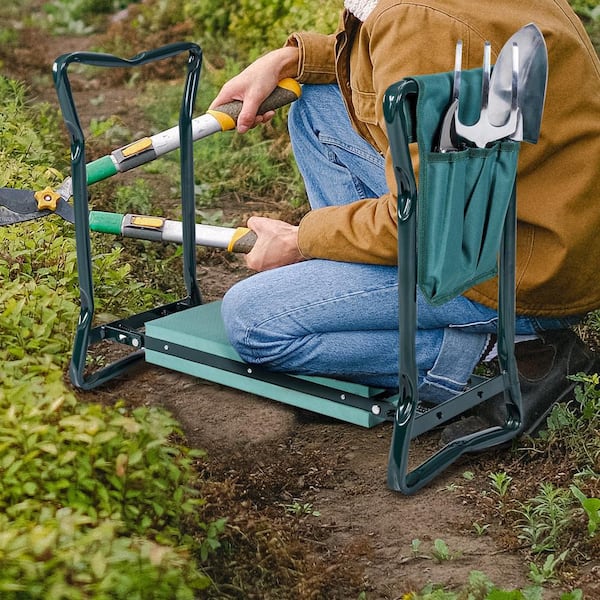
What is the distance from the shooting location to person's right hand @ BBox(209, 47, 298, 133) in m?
3.17

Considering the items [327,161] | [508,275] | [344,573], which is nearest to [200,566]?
[344,573]

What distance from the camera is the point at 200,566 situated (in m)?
2.34

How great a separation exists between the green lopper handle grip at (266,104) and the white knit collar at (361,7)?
0.50m

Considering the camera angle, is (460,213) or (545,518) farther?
(545,518)

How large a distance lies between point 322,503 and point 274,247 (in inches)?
27.2

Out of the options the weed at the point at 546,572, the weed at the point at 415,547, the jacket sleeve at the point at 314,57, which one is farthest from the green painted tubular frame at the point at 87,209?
the weed at the point at 546,572

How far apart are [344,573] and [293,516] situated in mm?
283

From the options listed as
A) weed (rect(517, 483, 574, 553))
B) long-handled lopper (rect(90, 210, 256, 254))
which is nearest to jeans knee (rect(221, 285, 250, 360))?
long-handled lopper (rect(90, 210, 256, 254))

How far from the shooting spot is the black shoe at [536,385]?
295 centimetres

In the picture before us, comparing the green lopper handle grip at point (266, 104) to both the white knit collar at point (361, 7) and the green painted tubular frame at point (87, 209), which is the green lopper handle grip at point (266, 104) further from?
the white knit collar at point (361, 7)

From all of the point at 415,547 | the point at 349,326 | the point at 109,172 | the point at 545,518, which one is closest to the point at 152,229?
the point at 109,172

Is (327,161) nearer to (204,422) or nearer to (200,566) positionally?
(204,422)

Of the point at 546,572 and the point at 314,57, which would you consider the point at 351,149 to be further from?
the point at 546,572

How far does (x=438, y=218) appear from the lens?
2.33 m
